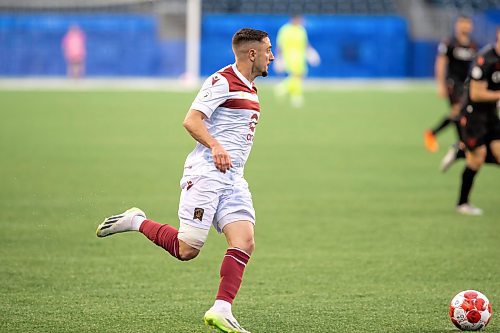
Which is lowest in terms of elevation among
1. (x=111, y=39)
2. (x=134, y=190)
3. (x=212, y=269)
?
(x=111, y=39)

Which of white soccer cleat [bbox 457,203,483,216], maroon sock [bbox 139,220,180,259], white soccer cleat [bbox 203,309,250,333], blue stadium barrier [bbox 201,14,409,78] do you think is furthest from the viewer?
blue stadium barrier [bbox 201,14,409,78]

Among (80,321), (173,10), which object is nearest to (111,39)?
(173,10)

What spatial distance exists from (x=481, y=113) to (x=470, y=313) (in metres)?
5.35

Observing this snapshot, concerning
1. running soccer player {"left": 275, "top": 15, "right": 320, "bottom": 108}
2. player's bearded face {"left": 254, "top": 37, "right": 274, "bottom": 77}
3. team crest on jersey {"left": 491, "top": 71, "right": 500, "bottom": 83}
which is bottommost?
running soccer player {"left": 275, "top": 15, "right": 320, "bottom": 108}

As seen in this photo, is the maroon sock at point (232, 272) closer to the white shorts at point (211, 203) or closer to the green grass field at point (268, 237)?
the white shorts at point (211, 203)

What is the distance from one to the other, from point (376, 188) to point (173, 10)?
25.5 meters

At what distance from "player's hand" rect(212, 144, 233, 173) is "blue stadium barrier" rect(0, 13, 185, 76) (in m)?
30.2

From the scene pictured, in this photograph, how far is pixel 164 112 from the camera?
25656 mm

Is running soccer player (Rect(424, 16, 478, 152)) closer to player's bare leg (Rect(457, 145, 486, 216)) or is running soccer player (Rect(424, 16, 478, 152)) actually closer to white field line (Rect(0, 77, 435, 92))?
A: player's bare leg (Rect(457, 145, 486, 216))

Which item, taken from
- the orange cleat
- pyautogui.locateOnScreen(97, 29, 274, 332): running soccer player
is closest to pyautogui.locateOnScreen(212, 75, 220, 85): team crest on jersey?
pyautogui.locateOnScreen(97, 29, 274, 332): running soccer player

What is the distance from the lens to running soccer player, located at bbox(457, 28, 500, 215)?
11.3 metres

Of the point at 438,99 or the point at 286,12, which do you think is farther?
the point at 286,12

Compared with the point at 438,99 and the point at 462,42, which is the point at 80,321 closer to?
the point at 462,42

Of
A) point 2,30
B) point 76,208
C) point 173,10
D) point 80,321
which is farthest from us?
point 173,10
